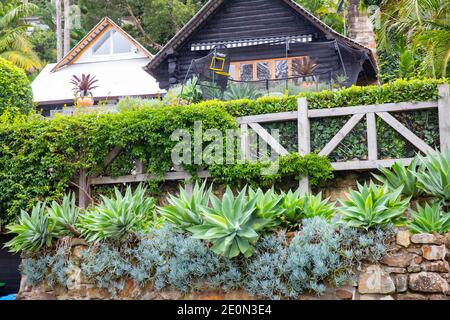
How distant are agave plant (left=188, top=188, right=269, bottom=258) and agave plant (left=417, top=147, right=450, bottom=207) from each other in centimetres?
225

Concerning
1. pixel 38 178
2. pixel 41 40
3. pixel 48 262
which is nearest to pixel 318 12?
pixel 41 40

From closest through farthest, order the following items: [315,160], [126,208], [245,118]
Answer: [126,208] < [315,160] < [245,118]

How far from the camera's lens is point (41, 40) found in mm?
39000

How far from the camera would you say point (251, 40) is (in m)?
18.7

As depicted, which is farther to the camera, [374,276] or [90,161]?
[90,161]

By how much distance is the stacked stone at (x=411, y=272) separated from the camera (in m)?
7.16

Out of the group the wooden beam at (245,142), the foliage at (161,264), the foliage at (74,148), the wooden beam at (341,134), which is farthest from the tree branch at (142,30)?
the foliage at (161,264)

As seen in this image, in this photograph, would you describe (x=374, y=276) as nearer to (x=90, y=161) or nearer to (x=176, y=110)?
(x=176, y=110)

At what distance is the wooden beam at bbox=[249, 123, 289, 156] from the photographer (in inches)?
420

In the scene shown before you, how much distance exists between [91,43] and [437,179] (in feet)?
75.7

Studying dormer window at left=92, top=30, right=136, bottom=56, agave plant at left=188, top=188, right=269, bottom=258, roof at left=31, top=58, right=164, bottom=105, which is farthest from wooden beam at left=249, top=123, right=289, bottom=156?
dormer window at left=92, top=30, right=136, bottom=56

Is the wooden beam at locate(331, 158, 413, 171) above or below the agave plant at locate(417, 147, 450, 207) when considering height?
above

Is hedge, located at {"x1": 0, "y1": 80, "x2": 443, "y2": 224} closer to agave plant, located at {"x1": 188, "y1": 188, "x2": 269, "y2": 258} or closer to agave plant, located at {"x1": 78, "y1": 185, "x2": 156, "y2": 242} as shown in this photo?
agave plant, located at {"x1": 78, "y1": 185, "x2": 156, "y2": 242}
